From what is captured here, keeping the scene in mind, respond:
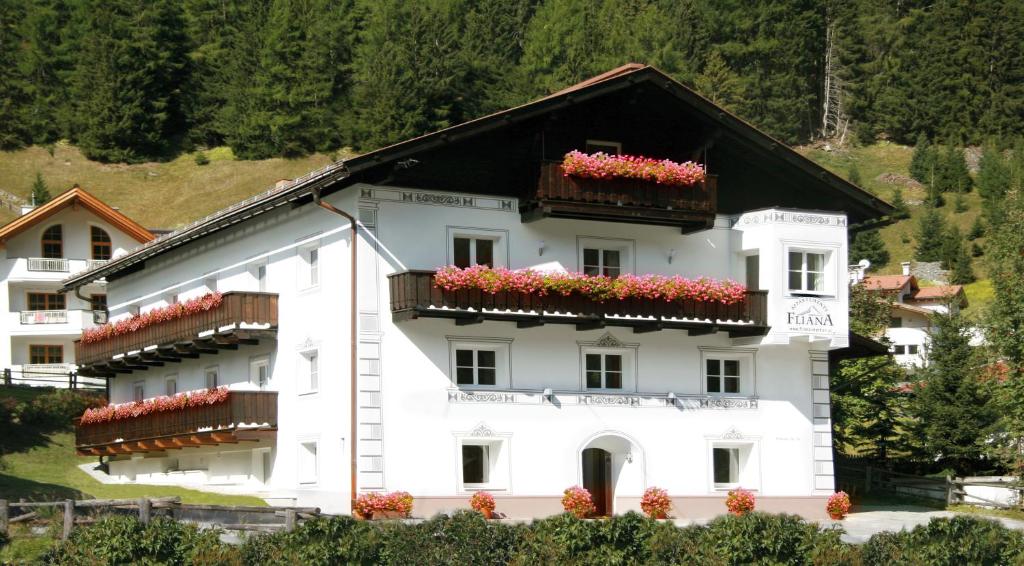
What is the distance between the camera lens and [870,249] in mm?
109375

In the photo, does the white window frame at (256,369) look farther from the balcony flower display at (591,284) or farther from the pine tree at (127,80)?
the pine tree at (127,80)

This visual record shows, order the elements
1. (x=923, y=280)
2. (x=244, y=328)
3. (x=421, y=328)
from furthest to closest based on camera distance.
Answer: (x=923, y=280) → (x=244, y=328) → (x=421, y=328)

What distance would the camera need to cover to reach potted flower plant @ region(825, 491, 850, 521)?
39.4 meters

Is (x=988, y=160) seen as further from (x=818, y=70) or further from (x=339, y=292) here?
(x=339, y=292)

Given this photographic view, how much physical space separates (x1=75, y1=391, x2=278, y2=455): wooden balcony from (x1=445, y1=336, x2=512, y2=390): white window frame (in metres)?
5.35

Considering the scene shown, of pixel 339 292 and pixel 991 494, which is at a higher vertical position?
pixel 339 292

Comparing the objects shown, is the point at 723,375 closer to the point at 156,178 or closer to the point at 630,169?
the point at 630,169

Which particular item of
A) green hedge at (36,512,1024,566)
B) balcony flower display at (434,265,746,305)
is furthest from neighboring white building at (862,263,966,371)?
green hedge at (36,512,1024,566)

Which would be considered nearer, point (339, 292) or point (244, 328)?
point (339, 292)

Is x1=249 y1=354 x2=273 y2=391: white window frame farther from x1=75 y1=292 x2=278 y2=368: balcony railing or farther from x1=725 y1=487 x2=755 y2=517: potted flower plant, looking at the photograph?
x1=725 y1=487 x2=755 y2=517: potted flower plant

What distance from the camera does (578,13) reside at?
130 metres

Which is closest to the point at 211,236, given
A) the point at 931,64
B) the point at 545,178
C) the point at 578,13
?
the point at 545,178

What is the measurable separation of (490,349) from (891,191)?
91583mm

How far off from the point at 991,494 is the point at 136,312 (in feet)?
87.8
